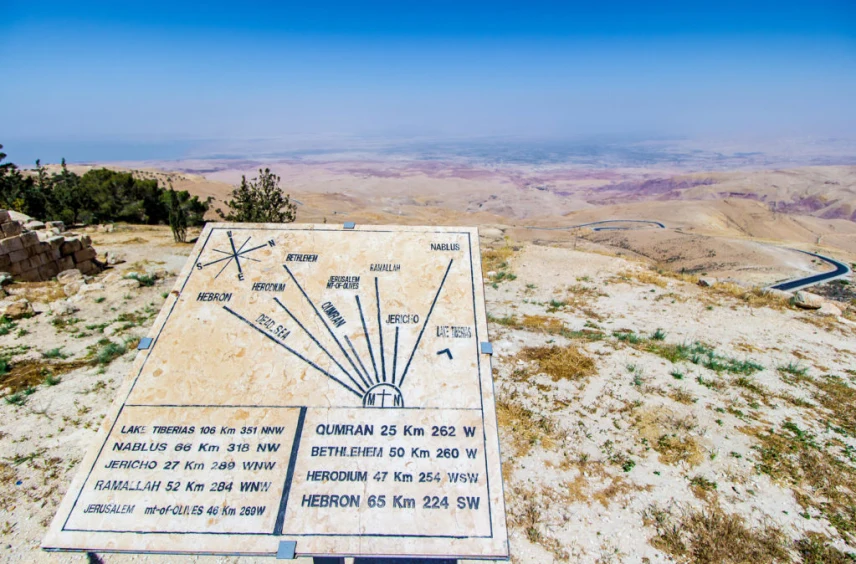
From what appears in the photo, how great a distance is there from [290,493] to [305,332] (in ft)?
4.83

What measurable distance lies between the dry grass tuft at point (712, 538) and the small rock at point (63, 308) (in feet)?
42.2

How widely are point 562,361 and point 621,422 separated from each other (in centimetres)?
187

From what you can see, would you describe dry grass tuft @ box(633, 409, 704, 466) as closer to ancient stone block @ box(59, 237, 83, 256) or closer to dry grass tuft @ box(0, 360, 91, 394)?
dry grass tuft @ box(0, 360, 91, 394)

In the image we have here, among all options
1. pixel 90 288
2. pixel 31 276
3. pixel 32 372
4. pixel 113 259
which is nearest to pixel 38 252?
pixel 31 276

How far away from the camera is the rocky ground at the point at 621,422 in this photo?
500 centimetres

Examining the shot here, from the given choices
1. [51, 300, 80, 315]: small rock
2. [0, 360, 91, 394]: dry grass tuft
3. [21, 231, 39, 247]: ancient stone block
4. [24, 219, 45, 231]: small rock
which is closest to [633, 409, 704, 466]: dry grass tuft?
[0, 360, 91, 394]: dry grass tuft

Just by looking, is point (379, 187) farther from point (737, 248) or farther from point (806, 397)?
point (806, 397)

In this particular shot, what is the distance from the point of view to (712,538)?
16.2 feet

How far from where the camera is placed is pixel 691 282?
1703cm

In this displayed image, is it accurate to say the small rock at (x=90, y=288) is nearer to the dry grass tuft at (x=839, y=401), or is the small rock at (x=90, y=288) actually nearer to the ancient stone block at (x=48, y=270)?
the ancient stone block at (x=48, y=270)

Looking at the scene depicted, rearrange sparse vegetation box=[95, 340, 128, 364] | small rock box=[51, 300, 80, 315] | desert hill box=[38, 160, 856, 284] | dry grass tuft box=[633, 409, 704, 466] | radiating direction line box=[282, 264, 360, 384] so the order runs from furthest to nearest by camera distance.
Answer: desert hill box=[38, 160, 856, 284]
small rock box=[51, 300, 80, 315]
sparse vegetation box=[95, 340, 128, 364]
dry grass tuft box=[633, 409, 704, 466]
radiating direction line box=[282, 264, 360, 384]

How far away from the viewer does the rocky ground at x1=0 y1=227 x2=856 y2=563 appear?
197 inches

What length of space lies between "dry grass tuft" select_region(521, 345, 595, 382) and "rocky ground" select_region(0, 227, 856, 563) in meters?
0.04

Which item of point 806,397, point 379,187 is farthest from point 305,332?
point 379,187
